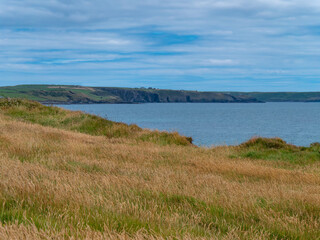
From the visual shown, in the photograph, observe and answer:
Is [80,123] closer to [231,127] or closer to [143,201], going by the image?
[143,201]

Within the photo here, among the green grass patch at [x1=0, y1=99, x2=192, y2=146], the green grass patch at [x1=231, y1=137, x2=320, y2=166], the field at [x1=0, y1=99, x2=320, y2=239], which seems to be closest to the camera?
the field at [x1=0, y1=99, x2=320, y2=239]

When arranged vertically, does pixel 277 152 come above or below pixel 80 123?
below

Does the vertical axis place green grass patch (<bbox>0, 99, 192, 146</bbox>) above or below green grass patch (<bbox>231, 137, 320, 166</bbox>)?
above

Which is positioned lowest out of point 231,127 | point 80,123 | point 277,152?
point 231,127

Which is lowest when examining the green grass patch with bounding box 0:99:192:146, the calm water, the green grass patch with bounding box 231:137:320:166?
the calm water

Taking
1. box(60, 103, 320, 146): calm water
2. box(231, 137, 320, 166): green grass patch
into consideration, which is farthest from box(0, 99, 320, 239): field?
box(60, 103, 320, 146): calm water

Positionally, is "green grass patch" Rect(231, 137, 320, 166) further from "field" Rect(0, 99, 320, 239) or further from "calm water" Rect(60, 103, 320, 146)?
"field" Rect(0, 99, 320, 239)

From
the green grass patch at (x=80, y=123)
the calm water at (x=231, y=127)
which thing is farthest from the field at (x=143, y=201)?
the calm water at (x=231, y=127)

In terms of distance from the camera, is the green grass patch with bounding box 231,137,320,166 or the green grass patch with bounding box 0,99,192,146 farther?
the green grass patch with bounding box 0,99,192,146

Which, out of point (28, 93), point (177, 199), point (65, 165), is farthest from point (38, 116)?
point (28, 93)

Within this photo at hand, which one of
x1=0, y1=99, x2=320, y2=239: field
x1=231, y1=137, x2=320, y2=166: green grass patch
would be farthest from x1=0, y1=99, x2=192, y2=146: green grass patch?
x1=0, y1=99, x2=320, y2=239: field

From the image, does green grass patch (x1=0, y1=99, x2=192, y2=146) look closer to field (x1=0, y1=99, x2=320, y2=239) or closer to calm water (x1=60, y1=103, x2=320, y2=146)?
calm water (x1=60, y1=103, x2=320, y2=146)

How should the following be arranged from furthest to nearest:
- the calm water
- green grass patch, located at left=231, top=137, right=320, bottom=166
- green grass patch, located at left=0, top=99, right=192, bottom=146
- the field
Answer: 1. the calm water
2. green grass patch, located at left=0, top=99, right=192, bottom=146
3. green grass patch, located at left=231, top=137, right=320, bottom=166
4. the field

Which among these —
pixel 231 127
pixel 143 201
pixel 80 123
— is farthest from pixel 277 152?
pixel 231 127
